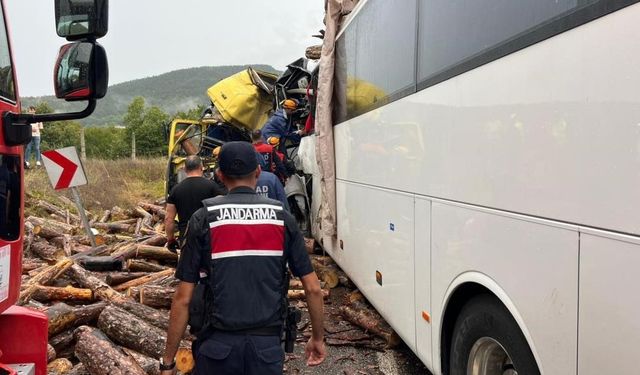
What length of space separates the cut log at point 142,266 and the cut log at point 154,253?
32 centimetres

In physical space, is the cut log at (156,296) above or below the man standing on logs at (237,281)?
below

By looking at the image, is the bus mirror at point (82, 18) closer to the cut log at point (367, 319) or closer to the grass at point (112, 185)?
the cut log at point (367, 319)

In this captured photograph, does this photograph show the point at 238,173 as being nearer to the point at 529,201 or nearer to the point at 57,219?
the point at 529,201

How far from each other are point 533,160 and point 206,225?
1.53 m

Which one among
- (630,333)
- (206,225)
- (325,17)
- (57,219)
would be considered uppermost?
(325,17)

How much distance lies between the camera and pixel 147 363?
14.1 feet

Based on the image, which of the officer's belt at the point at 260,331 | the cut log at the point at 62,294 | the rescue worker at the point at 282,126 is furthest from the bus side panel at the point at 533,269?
the rescue worker at the point at 282,126

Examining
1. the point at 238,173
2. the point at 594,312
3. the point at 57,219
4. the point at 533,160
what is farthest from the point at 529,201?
the point at 57,219

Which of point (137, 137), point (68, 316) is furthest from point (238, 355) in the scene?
point (137, 137)

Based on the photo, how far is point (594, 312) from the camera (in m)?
1.81

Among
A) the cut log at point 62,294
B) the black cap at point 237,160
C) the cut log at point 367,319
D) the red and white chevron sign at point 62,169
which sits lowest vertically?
the cut log at point 367,319

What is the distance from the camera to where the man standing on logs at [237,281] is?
100 inches

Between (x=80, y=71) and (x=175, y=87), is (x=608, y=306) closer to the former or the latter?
(x=80, y=71)

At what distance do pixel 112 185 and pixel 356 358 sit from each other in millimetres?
15132
